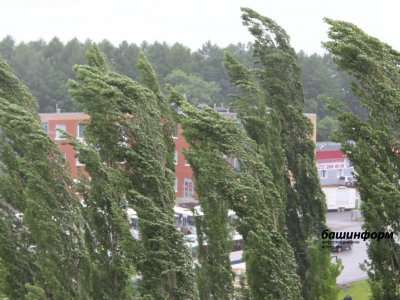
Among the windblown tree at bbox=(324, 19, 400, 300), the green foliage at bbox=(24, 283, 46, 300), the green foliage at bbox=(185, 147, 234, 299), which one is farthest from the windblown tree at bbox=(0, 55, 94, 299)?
the windblown tree at bbox=(324, 19, 400, 300)

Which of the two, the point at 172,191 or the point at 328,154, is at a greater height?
the point at 328,154

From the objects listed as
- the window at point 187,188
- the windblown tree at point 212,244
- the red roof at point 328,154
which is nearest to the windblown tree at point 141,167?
the windblown tree at point 212,244

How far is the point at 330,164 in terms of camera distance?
58500 mm

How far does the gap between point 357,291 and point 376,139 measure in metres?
18.0

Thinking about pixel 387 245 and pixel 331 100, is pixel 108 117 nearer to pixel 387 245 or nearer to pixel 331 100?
pixel 331 100

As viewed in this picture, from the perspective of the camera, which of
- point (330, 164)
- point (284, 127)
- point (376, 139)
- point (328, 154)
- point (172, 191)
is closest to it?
point (376, 139)

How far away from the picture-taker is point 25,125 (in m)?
17.0

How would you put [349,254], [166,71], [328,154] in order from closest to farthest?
[349,254] < [328,154] < [166,71]

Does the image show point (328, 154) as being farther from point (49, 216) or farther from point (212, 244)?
point (49, 216)

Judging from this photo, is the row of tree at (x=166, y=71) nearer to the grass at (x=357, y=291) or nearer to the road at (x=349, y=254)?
the road at (x=349, y=254)

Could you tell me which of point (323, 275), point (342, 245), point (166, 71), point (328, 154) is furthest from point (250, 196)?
point (166, 71)

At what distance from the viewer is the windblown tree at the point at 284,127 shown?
18750 millimetres

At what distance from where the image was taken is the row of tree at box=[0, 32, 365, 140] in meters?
82.9

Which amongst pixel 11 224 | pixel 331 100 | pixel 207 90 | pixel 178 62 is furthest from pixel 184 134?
pixel 178 62
